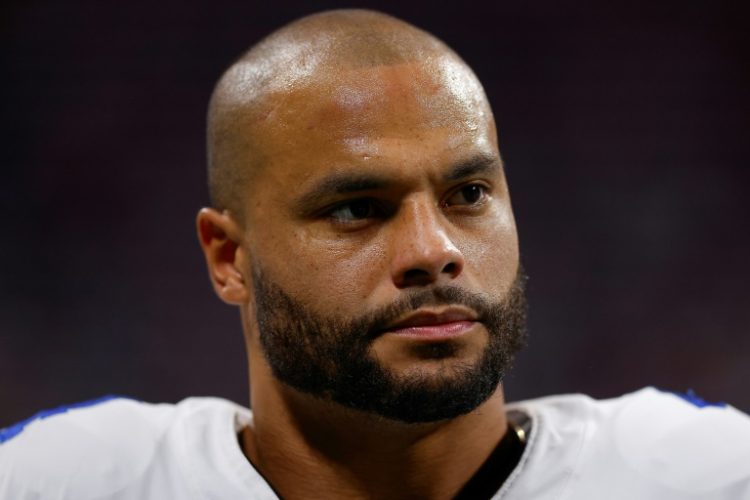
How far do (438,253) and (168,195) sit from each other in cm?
163

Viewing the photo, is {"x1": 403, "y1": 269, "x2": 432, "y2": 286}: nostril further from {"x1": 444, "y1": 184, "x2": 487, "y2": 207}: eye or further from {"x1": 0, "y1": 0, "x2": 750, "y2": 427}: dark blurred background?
{"x1": 0, "y1": 0, "x2": 750, "y2": 427}: dark blurred background

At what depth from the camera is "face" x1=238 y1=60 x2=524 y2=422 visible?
4.54ft

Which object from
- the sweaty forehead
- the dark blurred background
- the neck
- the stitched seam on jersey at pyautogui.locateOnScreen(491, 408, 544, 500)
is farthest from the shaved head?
the dark blurred background

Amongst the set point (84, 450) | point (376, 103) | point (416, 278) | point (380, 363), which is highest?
point (376, 103)

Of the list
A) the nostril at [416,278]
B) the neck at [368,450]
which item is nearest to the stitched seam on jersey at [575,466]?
the neck at [368,450]

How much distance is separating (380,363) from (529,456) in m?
0.34

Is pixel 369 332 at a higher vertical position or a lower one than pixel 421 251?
lower

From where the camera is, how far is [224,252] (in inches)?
66.5

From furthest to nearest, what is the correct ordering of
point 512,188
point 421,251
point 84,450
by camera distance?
1. point 512,188
2. point 84,450
3. point 421,251

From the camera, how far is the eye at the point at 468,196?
1.50 m

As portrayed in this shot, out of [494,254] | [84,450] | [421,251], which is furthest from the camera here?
[84,450]

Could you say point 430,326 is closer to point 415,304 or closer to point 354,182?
point 415,304

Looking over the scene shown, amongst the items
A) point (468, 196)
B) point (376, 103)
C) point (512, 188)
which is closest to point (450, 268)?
point (468, 196)

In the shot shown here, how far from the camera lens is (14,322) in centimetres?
275
